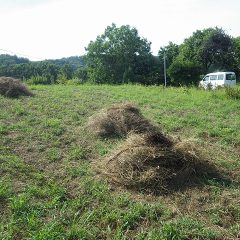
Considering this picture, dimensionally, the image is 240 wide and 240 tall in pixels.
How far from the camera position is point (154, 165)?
4426mm

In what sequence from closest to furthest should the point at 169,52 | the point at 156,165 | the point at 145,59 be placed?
1. the point at 156,165
2. the point at 145,59
3. the point at 169,52

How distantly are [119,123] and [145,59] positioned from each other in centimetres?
3382

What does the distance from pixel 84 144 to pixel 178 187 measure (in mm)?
2127

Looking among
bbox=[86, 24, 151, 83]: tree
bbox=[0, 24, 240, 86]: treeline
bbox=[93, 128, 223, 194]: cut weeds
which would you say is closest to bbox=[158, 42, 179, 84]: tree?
bbox=[0, 24, 240, 86]: treeline

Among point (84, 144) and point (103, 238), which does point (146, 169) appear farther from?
point (84, 144)

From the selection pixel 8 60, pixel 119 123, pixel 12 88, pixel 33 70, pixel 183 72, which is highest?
pixel 8 60

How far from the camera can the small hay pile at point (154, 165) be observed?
4219 mm

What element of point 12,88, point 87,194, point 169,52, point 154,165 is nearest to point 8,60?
point 169,52

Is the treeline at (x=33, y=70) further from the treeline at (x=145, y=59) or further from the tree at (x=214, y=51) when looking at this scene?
the tree at (x=214, y=51)

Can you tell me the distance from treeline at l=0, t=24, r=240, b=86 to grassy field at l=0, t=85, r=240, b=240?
2397 cm

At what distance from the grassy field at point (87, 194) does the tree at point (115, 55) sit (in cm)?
3205

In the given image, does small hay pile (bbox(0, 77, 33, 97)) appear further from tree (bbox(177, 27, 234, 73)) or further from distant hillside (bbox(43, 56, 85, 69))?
distant hillside (bbox(43, 56, 85, 69))

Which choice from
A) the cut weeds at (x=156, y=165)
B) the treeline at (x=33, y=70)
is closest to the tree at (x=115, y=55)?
the treeline at (x=33, y=70)

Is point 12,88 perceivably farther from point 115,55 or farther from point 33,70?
point 33,70
